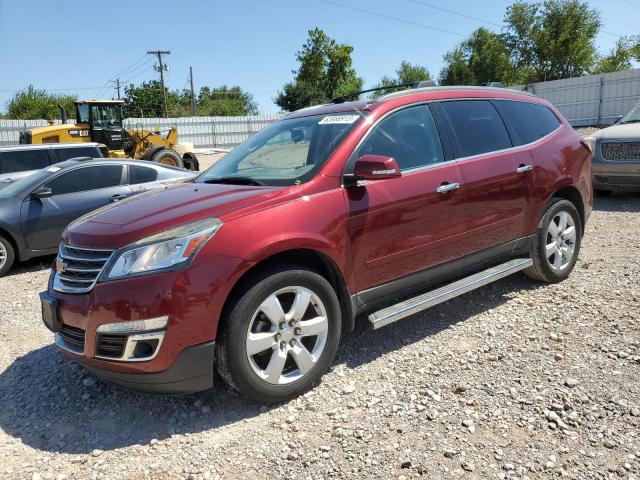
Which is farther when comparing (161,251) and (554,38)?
(554,38)

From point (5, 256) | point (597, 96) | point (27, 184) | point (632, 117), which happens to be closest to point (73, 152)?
point (27, 184)

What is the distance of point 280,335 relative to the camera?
117 inches

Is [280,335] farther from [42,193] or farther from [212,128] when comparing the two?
[212,128]

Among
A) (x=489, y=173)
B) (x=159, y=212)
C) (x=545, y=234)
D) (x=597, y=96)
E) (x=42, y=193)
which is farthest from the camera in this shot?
(x=597, y=96)

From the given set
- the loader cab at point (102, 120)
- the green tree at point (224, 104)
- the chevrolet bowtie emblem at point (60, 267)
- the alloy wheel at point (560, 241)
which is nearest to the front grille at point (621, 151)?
the alloy wheel at point (560, 241)

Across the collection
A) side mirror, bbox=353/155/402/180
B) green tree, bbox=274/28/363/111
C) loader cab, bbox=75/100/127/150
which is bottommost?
side mirror, bbox=353/155/402/180

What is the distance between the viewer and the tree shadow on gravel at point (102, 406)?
9.49ft

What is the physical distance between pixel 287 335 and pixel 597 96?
25.9 metres

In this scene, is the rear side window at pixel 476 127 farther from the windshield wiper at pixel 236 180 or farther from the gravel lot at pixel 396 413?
the windshield wiper at pixel 236 180

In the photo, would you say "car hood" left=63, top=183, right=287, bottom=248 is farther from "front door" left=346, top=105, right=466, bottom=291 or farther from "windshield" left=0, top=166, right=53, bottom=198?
"windshield" left=0, top=166, right=53, bottom=198

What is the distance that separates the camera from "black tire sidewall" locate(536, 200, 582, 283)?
459 centimetres

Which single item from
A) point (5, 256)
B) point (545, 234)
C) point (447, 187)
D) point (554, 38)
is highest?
point (554, 38)

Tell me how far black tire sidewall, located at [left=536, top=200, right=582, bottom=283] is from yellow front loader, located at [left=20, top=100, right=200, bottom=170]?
1372cm

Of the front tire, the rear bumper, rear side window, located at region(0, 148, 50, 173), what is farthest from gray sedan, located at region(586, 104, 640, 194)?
rear side window, located at region(0, 148, 50, 173)
